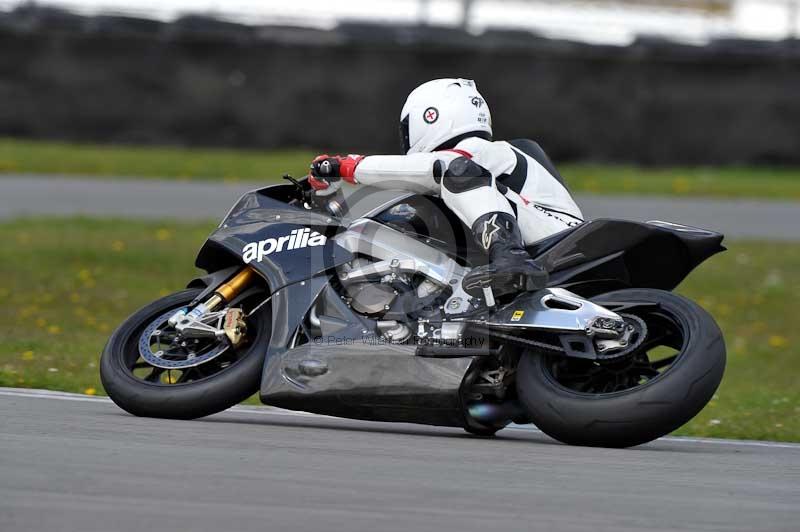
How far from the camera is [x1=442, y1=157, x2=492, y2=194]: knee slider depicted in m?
6.25

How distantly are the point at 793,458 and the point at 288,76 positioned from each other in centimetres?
1409

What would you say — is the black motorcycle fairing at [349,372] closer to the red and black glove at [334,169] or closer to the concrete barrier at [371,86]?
the red and black glove at [334,169]

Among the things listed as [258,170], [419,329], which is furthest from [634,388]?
[258,170]

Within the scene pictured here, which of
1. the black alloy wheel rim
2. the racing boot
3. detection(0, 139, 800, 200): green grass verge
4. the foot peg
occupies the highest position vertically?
the racing boot

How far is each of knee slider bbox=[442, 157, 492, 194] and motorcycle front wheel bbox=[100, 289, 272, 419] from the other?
1.07 metres

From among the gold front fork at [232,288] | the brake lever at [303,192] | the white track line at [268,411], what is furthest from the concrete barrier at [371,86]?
the gold front fork at [232,288]


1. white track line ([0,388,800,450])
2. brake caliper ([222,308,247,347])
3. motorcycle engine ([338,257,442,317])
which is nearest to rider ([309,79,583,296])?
motorcycle engine ([338,257,442,317])

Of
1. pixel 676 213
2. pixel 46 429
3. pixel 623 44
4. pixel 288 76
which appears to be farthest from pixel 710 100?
pixel 46 429

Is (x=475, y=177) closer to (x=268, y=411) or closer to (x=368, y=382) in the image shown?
(x=368, y=382)

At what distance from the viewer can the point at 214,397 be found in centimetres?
637

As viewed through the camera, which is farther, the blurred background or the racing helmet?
the blurred background

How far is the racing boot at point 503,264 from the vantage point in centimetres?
602

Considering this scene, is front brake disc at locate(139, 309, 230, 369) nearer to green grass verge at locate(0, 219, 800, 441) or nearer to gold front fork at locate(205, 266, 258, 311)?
gold front fork at locate(205, 266, 258, 311)

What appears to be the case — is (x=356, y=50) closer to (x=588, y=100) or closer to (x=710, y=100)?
(x=588, y=100)
